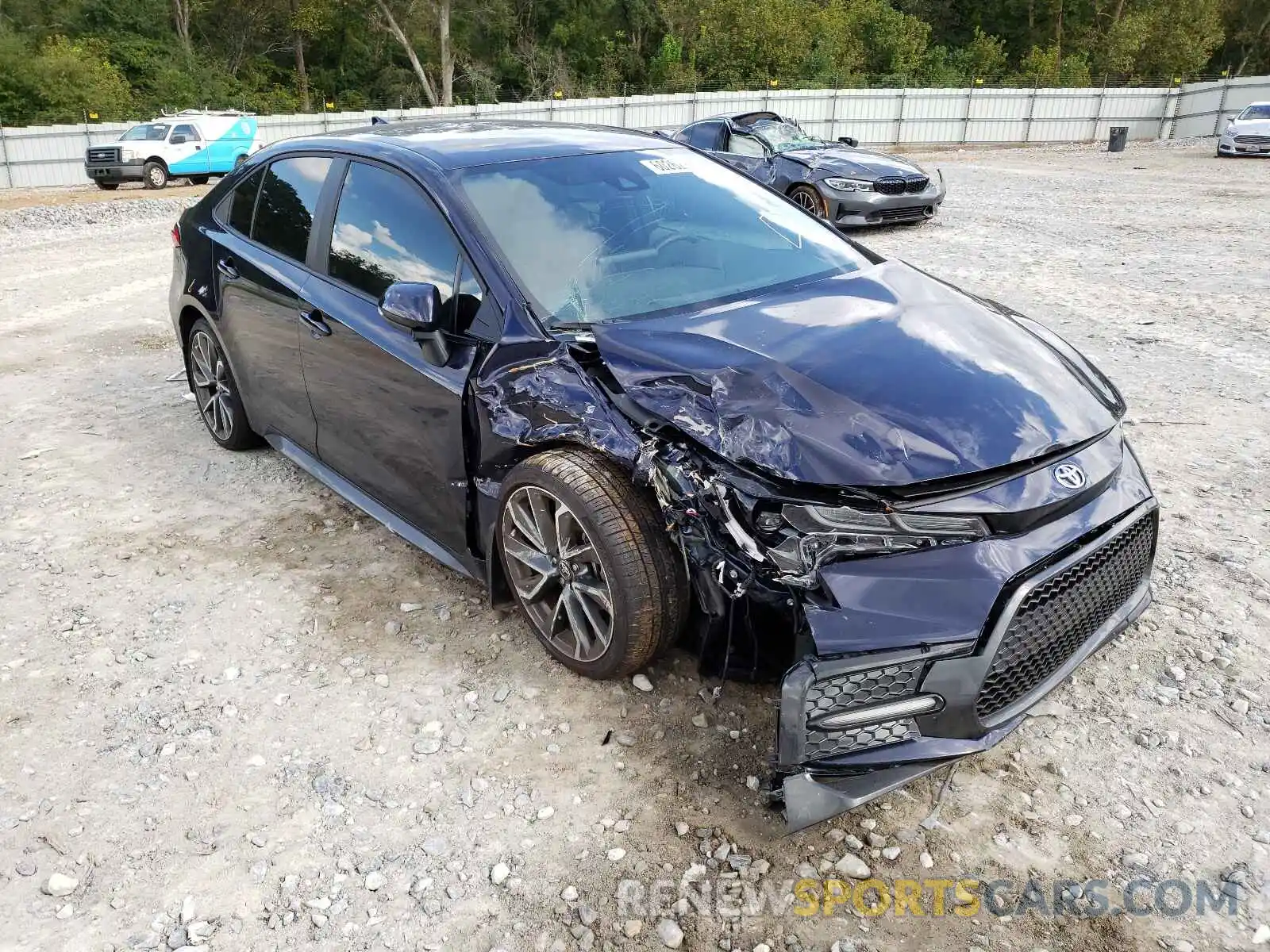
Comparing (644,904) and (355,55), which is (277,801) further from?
(355,55)

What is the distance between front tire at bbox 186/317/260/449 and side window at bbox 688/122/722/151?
8.71 m

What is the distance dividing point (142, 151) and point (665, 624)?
23429 millimetres

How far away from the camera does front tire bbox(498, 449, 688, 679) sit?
273 cm

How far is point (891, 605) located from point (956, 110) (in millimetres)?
33286

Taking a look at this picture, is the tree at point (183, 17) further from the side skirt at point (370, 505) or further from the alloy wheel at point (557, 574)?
the alloy wheel at point (557, 574)

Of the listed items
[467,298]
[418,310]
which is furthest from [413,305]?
[467,298]

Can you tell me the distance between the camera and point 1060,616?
2426mm

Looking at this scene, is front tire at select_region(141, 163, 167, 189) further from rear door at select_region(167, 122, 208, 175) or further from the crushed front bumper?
the crushed front bumper

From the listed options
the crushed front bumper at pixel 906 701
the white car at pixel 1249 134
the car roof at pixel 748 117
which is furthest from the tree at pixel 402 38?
the crushed front bumper at pixel 906 701

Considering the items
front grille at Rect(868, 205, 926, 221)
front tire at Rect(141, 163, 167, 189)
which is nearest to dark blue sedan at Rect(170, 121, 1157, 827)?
front grille at Rect(868, 205, 926, 221)

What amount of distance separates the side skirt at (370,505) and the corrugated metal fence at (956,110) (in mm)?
27193

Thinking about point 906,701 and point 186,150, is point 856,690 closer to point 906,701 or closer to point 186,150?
point 906,701

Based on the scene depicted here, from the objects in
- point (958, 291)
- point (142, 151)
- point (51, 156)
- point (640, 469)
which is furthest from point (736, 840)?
point (51, 156)

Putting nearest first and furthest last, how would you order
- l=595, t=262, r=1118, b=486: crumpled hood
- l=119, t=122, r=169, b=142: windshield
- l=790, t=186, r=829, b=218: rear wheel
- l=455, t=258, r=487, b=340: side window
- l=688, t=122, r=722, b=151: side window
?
1. l=595, t=262, r=1118, b=486: crumpled hood
2. l=455, t=258, r=487, b=340: side window
3. l=790, t=186, r=829, b=218: rear wheel
4. l=688, t=122, r=722, b=151: side window
5. l=119, t=122, r=169, b=142: windshield
